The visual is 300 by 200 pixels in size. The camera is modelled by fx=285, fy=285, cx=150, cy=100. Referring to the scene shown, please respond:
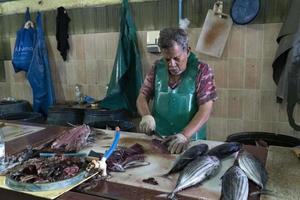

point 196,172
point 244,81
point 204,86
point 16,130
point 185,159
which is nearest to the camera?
point 196,172

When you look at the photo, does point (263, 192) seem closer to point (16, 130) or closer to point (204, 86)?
point (204, 86)

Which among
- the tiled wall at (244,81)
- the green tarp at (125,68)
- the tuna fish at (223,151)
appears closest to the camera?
the tuna fish at (223,151)

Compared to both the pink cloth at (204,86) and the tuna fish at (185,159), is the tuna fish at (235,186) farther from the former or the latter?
the pink cloth at (204,86)

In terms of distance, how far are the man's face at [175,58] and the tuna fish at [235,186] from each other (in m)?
1.01

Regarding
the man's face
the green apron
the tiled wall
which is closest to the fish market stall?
the green apron

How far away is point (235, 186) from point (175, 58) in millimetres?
1114

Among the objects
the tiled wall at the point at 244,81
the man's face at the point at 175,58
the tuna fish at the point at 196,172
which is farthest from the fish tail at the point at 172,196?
the tiled wall at the point at 244,81

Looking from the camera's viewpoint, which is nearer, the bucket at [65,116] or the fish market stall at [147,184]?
the fish market stall at [147,184]

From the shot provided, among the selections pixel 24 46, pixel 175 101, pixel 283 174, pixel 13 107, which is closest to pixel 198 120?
pixel 175 101

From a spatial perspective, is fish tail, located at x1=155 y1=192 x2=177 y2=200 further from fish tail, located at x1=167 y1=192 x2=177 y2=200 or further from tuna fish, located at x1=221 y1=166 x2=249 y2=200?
tuna fish, located at x1=221 y1=166 x2=249 y2=200

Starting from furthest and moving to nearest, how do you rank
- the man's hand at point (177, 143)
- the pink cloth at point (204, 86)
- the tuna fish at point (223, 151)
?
the pink cloth at point (204, 86)
the man's hand at point (177, 143)
the tuna fish at point (223, 151)

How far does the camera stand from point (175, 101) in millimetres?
2193

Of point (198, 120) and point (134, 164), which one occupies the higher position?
point (198, 120)

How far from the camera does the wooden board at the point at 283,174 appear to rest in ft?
3.89
